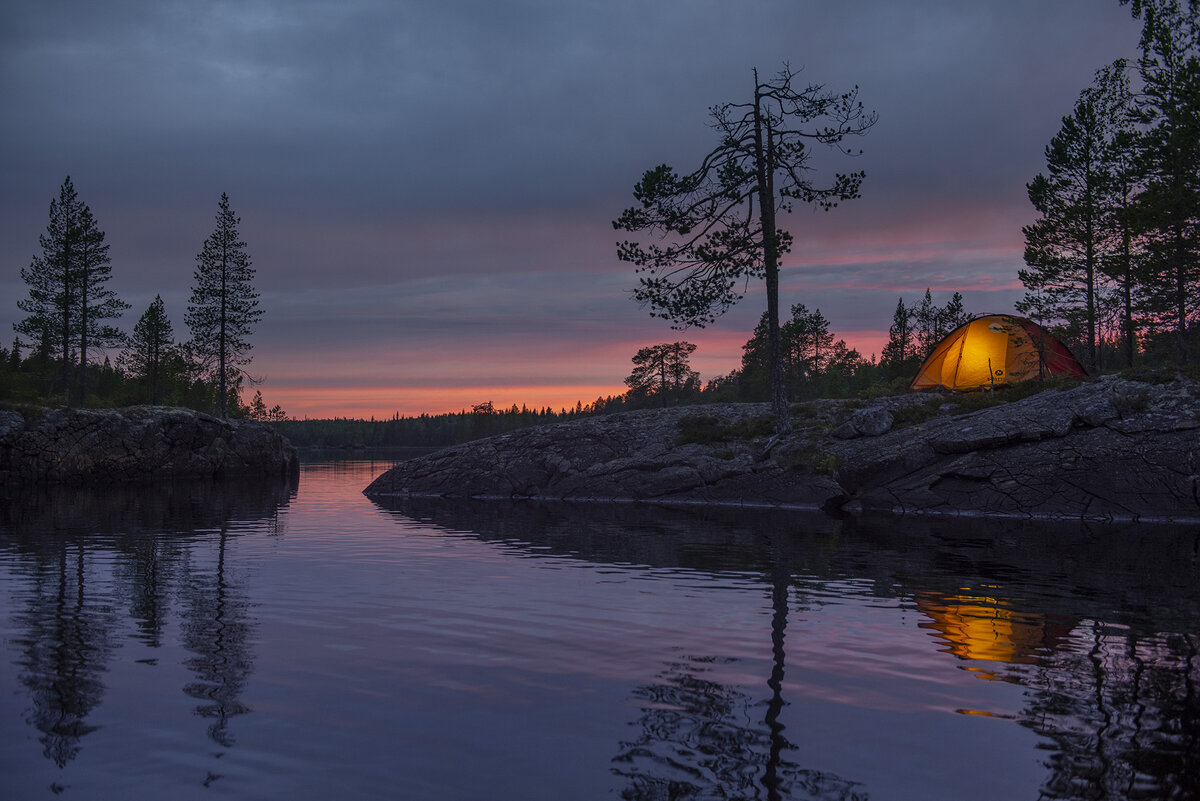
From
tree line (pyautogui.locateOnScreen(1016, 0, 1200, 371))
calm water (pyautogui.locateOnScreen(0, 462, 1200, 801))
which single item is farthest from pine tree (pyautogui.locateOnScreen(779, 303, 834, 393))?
calm water (pyautogui.locateOnScreen(0, 462, 1200, 801))

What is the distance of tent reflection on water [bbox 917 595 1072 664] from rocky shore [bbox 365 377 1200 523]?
15.2 meters

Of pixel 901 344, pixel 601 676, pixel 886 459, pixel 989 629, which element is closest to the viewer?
pixel 601 676

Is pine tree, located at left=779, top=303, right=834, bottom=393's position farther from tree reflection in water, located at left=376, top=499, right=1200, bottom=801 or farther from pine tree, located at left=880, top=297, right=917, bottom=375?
tree reflection in water, located at left=376, top=499, right=1200, bottom=801

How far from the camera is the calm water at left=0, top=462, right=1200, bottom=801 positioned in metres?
5.09

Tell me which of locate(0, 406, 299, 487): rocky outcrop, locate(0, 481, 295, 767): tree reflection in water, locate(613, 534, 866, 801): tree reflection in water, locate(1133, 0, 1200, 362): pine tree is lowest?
locate(0, 481, 295, 767): tree reflection in water

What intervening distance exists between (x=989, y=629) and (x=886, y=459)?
18.7 metres

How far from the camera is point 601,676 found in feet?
24.0

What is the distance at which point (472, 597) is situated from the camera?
11445mm

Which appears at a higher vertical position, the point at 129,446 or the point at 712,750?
the point at 129,446

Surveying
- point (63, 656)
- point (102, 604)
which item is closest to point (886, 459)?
point (102, 604)

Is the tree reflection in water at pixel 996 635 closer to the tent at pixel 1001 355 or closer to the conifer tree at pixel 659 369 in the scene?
the tent at pixel 1001 355

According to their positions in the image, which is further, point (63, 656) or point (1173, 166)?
point (1173, 166)

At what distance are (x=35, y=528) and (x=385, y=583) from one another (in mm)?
13996

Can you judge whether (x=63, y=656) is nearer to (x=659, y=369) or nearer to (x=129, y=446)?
(x=129, y=446)
